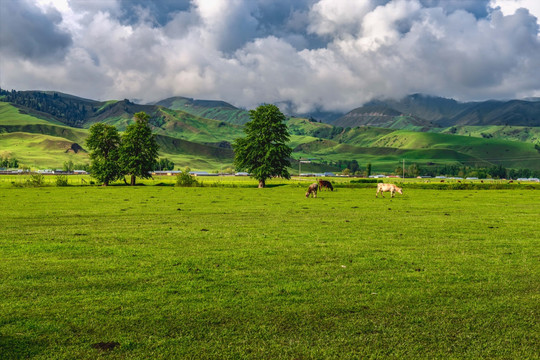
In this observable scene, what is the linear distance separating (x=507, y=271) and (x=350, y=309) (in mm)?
7578

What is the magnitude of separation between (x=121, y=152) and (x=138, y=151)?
4.35 metres

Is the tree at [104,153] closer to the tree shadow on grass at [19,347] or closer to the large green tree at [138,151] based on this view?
the large green tree at [138,151]

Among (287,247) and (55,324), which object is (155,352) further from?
(287,247)

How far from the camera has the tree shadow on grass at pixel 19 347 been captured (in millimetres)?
8255

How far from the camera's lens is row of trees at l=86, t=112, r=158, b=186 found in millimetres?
104750

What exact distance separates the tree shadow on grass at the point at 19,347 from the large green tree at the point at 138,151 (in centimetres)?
10191

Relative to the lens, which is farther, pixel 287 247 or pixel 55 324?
pixel 287 247

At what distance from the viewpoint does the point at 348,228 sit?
2578 cm

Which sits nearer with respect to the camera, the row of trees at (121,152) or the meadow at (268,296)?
the meadow at (268,296)

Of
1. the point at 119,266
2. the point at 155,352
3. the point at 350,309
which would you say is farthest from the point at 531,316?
the point at 119,266

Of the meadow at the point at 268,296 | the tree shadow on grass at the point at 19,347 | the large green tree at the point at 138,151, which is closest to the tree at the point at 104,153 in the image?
the large green tree at the point at 138,151

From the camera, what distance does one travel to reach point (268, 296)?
38.6 ft

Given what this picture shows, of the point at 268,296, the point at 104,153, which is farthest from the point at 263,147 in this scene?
the point at 268,296

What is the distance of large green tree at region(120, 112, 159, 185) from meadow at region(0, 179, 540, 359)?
88486 millimetres
